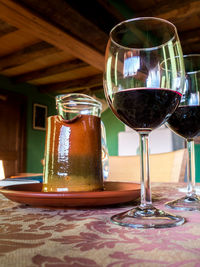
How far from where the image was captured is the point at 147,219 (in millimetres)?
344

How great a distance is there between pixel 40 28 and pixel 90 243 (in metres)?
2.57

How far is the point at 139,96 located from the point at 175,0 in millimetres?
2684

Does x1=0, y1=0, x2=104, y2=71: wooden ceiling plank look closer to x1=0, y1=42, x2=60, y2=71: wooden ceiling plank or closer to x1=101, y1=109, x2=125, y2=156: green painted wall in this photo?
x1=0, y1=42, x2=60, y2=71: wooden ceiling plank

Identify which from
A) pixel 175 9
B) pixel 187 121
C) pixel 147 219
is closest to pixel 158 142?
pixel 175 9

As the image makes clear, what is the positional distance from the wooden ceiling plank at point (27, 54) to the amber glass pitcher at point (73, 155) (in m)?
3.13

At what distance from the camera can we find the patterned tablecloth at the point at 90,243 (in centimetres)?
21

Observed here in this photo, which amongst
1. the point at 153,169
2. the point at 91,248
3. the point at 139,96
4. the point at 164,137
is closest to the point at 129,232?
the point at 91,248

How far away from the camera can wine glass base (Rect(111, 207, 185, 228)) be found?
320mm

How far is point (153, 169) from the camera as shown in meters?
1.43

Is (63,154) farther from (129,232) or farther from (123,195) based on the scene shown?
(129,232)

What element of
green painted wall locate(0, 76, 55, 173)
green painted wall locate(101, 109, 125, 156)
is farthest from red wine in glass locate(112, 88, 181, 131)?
green painted wall locate(101, 109, 125, 156)

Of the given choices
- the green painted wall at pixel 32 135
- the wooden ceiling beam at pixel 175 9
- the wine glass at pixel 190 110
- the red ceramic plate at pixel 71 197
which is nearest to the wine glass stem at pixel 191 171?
the wine glass at pixel 190 110

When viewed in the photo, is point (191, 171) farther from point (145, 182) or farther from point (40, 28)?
point (40, 28)

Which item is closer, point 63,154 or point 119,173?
point 63,154
